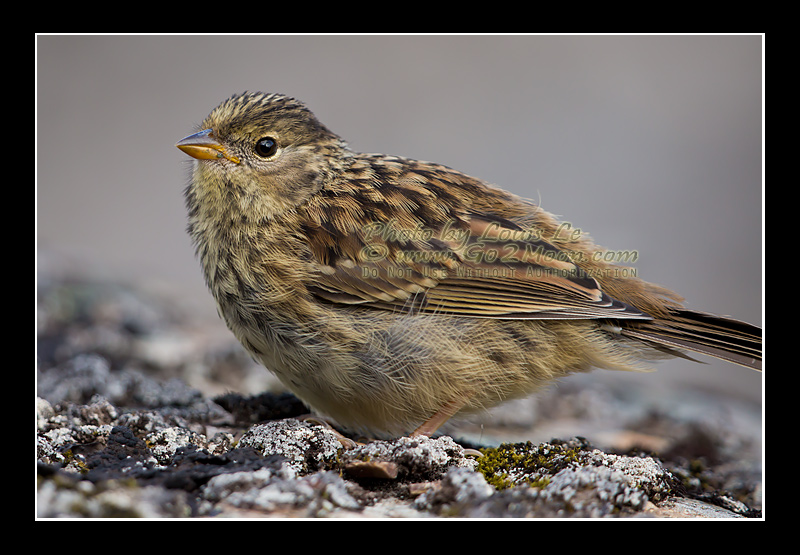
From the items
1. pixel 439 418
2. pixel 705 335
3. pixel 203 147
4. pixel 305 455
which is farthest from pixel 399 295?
pixel 705 335

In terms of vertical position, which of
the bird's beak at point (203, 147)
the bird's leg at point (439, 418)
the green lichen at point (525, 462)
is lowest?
the green lichen at point (525, 462)

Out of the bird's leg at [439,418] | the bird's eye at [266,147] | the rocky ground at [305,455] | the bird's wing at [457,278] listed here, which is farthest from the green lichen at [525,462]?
the bird's eye at [266,147]

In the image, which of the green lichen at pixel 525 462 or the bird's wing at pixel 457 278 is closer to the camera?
the green lichen at pixel 525 462

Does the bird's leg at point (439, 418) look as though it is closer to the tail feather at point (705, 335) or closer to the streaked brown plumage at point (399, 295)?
the streaked brown plumage at point (399, 295)

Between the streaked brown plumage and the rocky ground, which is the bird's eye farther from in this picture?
the rocky ground

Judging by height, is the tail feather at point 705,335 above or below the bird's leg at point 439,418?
above

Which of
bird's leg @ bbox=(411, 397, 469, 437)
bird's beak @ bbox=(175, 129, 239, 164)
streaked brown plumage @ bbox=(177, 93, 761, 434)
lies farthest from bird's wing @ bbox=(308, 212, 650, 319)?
bird's beak @ bbox=(175, 129, 239, 164)

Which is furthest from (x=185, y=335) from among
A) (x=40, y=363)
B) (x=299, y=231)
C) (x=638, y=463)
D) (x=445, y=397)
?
(x=638, y=463)

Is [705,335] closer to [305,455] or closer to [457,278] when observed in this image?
[457,278]

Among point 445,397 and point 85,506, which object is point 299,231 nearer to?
point 445,397
